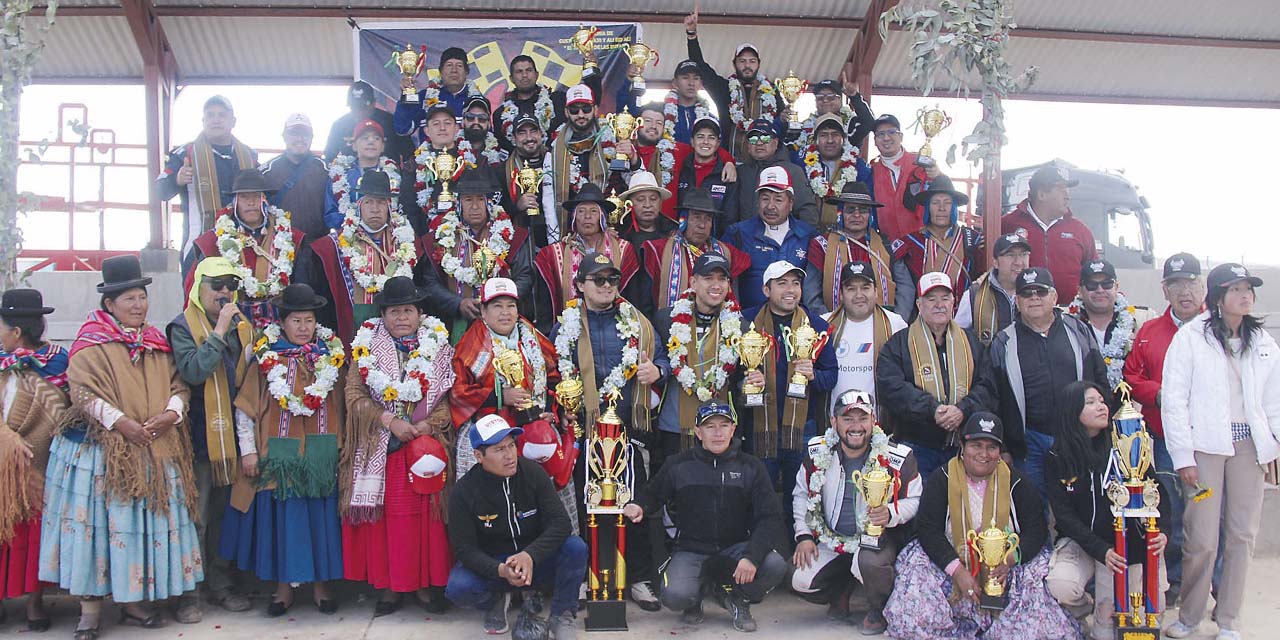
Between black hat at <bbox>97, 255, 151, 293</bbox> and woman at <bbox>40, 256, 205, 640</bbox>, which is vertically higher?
black hat at <bbox>97, 255, 151, 293</bbox>

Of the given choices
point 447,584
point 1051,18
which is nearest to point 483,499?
point 447,584

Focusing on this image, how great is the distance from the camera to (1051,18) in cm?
1199

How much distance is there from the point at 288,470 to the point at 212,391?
0.66 m

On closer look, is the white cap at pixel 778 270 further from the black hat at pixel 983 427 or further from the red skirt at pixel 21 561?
the red skirt at pixel 21 561

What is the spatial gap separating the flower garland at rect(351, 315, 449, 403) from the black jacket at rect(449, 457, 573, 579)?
0.72 m

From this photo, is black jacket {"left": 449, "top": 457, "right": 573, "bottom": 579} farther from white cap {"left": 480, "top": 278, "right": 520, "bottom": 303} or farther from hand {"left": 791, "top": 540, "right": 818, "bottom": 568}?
hand {"left": 791, "top": 540, "right": 818, "bottom": 568}

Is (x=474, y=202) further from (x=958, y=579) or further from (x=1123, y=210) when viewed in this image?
(x=1123, y=210)

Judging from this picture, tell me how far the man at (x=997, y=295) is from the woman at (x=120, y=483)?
5.24m

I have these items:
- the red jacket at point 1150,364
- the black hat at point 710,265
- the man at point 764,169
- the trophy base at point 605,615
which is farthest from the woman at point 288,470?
the red jacket at point 1150,364

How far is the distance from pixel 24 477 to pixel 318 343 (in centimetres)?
175

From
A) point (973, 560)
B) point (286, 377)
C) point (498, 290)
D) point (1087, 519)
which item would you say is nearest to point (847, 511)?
point (973, 560)

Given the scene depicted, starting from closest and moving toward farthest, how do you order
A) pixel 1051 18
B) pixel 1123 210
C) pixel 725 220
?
1. pixel 725 220
2. pixel 1051 18
3. pixel 1123 210

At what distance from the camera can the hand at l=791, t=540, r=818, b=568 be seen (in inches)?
227

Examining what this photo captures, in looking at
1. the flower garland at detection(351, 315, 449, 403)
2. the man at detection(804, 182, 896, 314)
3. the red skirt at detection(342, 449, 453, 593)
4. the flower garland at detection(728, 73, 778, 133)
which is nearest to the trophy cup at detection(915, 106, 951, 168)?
the man at detection(804, 182, 896, 314)
